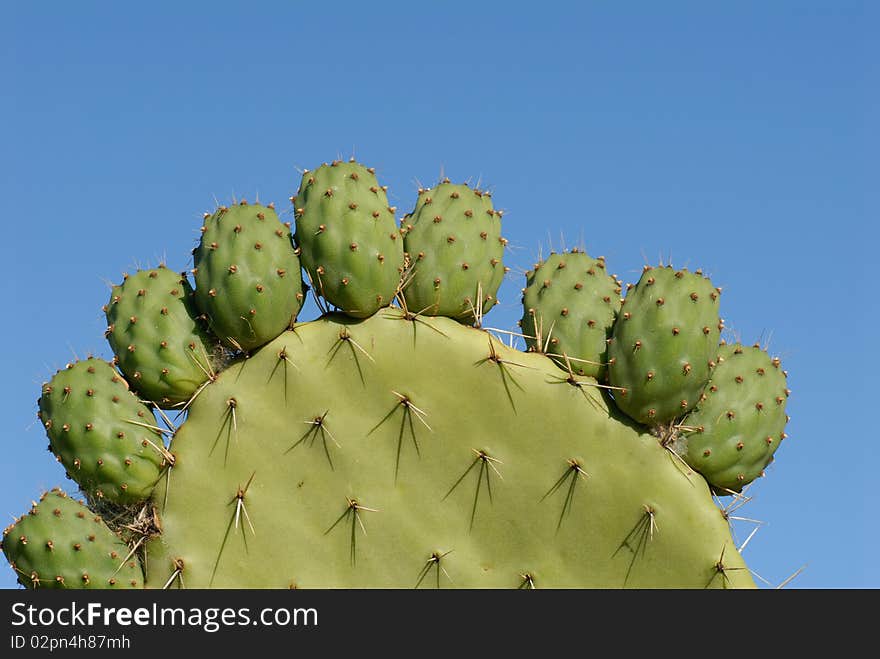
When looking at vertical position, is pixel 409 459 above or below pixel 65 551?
above

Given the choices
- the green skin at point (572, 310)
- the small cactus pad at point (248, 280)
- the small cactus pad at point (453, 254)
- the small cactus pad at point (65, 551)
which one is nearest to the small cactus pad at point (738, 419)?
the green skin at point (572, 310)

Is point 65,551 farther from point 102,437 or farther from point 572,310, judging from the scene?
point 572,310

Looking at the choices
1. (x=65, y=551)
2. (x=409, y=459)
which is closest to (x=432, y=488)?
(x=409, y=459)

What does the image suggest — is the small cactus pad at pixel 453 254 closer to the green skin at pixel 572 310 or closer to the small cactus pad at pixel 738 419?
the green skin at pixel 572 310

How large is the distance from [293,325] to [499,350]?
2.66ft

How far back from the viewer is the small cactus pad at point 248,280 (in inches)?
163

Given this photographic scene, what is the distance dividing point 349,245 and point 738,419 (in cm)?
163

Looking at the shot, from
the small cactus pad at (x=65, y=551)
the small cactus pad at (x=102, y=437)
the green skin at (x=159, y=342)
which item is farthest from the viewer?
the green skin at (x=159, y=342)

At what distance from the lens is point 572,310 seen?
4.22m

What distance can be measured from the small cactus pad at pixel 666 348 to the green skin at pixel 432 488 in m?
0.11

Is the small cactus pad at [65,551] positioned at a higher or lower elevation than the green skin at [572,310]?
lower
